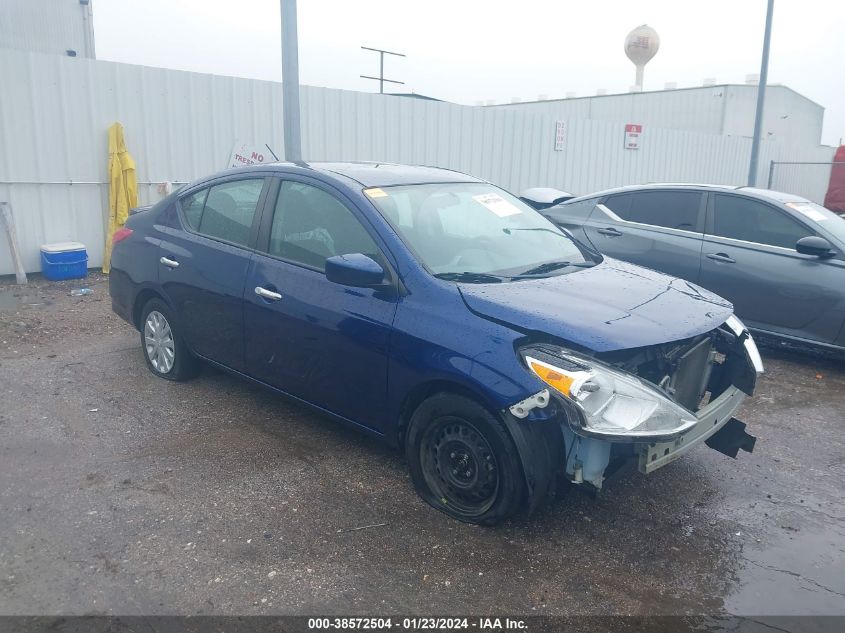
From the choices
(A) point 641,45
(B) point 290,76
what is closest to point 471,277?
(B) point 290,76

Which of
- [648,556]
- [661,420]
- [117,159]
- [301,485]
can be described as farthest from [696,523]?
[117,159]

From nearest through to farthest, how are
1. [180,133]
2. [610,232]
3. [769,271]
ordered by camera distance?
[769,271]
[610,232]
[180,133]

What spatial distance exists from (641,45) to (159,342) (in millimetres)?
33052

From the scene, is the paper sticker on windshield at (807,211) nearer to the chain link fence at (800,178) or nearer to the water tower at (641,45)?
the chain link fence at (800,178)

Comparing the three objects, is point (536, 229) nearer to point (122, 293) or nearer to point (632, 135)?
point (122, 293)

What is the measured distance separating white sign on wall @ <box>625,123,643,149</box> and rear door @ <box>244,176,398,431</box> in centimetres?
1424

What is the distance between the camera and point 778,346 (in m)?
6.59

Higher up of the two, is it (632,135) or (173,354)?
(632,135)

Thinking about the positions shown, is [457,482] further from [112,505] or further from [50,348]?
[50,348]

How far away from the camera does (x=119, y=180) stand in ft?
29.6

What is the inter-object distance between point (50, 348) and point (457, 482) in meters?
4.48

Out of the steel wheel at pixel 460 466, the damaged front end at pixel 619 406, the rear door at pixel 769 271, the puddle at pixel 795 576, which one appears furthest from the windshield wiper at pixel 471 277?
the rear door at pixel 769 271

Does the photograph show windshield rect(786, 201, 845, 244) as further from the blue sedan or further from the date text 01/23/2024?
the date text 01/23/2024

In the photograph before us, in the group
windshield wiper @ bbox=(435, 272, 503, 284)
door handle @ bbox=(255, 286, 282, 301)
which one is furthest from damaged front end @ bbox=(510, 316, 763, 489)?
door handle @ bbox=(255, 286, 282, 301)
